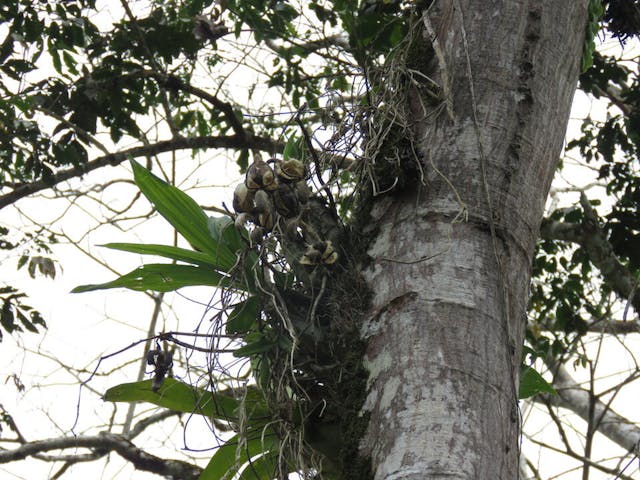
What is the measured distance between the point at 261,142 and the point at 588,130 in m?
1.71

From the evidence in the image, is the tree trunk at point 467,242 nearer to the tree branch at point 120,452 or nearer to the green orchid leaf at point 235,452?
the green orchid leaf at point 235,452

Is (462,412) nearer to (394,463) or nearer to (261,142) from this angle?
(394,463)

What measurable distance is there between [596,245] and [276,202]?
101 inches

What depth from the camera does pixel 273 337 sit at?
1581 millimetres

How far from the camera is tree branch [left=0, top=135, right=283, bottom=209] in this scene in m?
3.68

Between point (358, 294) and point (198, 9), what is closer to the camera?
point (358, 294)

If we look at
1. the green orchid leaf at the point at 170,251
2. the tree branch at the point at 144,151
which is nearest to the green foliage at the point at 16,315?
the tree branch at the point at 144,151

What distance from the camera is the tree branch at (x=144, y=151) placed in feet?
12.1

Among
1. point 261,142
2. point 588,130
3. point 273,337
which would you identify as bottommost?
point 273,337

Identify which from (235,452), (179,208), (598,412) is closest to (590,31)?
(179,208)

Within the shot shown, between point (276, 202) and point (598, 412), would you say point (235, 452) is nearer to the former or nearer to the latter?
point (276, 202)

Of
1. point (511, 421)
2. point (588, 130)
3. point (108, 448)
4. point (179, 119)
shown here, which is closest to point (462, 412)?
point (511, 421)

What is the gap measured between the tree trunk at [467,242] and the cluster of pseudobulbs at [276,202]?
0.12 meters

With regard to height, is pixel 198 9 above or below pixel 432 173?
above
